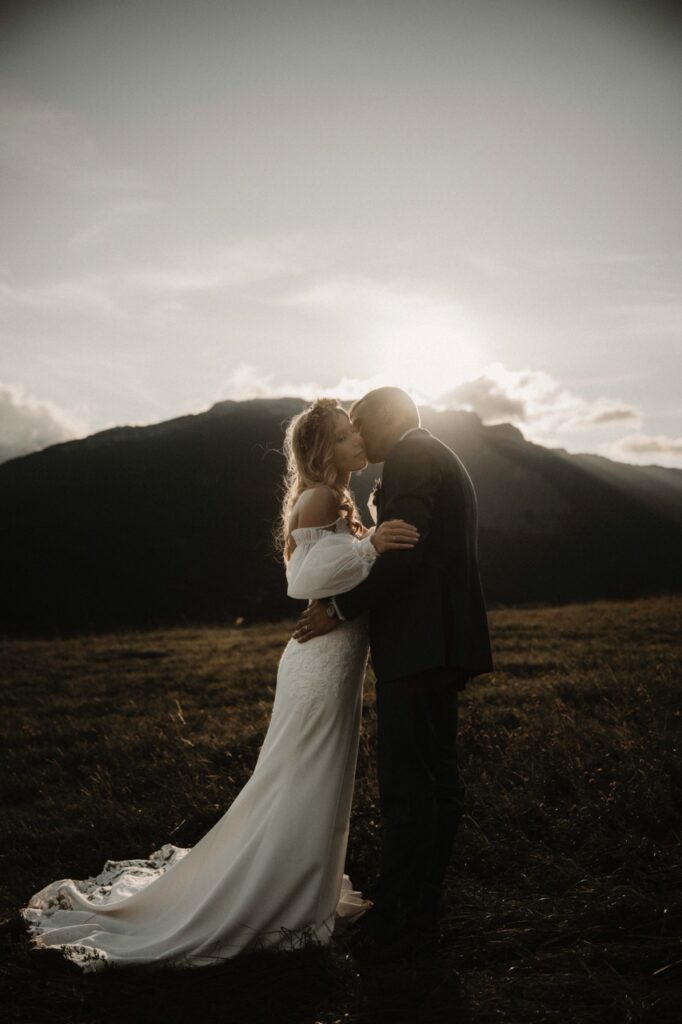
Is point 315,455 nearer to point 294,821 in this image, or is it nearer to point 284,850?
point 294,821

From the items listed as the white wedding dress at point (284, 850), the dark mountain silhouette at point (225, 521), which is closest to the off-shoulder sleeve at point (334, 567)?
the white wedding dress at point (284, 850)

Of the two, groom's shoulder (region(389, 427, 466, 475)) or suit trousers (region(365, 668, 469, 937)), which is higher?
groom's shoulder (region(389, 427, 466, 475))

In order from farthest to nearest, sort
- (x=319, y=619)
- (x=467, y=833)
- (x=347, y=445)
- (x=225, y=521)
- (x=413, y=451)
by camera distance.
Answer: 1. (x=225, y=521)
2. (x=467, y=833)
3. (x=347, y=445)
4. (x=319, y=619)
5. (x=413, y=451)

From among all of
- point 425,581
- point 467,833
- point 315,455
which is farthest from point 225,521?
point 425,581

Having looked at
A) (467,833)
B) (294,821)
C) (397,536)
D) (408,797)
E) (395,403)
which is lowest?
(467,833)

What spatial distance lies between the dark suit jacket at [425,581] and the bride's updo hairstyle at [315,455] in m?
0.46

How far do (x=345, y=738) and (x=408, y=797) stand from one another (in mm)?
510

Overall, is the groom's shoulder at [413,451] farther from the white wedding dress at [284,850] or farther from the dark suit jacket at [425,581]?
the white wedding dress at [284,850]

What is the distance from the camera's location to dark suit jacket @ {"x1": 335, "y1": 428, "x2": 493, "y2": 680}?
4.11 meters

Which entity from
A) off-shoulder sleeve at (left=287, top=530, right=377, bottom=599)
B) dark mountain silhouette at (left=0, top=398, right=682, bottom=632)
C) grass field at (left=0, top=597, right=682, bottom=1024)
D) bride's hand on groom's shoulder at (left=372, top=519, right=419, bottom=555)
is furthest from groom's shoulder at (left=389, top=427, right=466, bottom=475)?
dark mountain silhouette at (left=0, top=398, right=682, bottom=632)

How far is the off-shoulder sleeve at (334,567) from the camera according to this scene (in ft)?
13.8

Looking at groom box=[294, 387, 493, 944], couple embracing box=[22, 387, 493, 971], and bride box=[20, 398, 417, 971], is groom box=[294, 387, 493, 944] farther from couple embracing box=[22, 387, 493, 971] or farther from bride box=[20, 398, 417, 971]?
bride box=[20, 398, 417, 971]

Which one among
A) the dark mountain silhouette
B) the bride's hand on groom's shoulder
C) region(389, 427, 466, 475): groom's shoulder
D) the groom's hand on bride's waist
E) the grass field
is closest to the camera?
the grass field

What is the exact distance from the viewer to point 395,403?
14.7 feet
